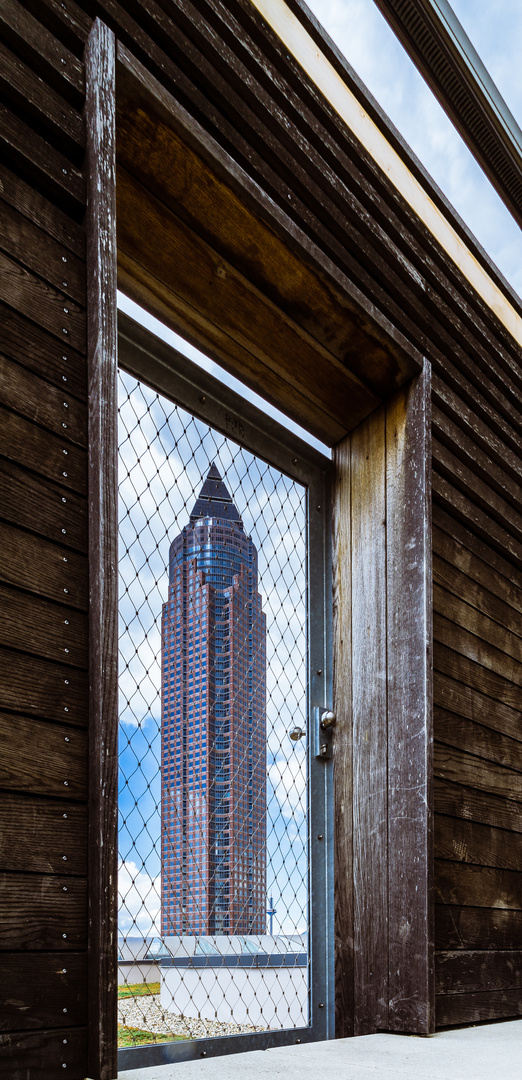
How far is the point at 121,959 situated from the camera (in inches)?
65.6

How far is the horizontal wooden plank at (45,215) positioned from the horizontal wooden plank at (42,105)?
0.36ft

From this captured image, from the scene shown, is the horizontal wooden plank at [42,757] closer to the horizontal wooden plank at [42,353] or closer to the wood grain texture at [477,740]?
the horizontal wooden plank at [42,353]

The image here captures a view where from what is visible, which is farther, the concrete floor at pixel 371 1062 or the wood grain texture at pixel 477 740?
the wood grain texture at pixel 477 740

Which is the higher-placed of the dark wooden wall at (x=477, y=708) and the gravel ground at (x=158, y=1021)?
the dark wooden wall at (x=477, y=708)

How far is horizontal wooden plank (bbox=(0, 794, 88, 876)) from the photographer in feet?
3.56

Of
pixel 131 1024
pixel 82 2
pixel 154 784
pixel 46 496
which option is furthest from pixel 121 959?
pixel 82 2

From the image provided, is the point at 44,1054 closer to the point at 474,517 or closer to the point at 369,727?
the point at 369,727

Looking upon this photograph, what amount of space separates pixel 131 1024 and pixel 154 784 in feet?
1.53

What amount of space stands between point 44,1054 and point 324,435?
190 cm

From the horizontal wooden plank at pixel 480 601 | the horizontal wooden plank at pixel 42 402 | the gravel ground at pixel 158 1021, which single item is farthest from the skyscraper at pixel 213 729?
the horizontal wooden plank at pixel 42 402

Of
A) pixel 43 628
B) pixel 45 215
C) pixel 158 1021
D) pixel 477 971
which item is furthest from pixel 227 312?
pixel 477 971

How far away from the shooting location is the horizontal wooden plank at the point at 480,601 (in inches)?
100

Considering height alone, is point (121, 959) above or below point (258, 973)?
above

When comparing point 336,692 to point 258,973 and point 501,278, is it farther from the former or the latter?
point 501,278
